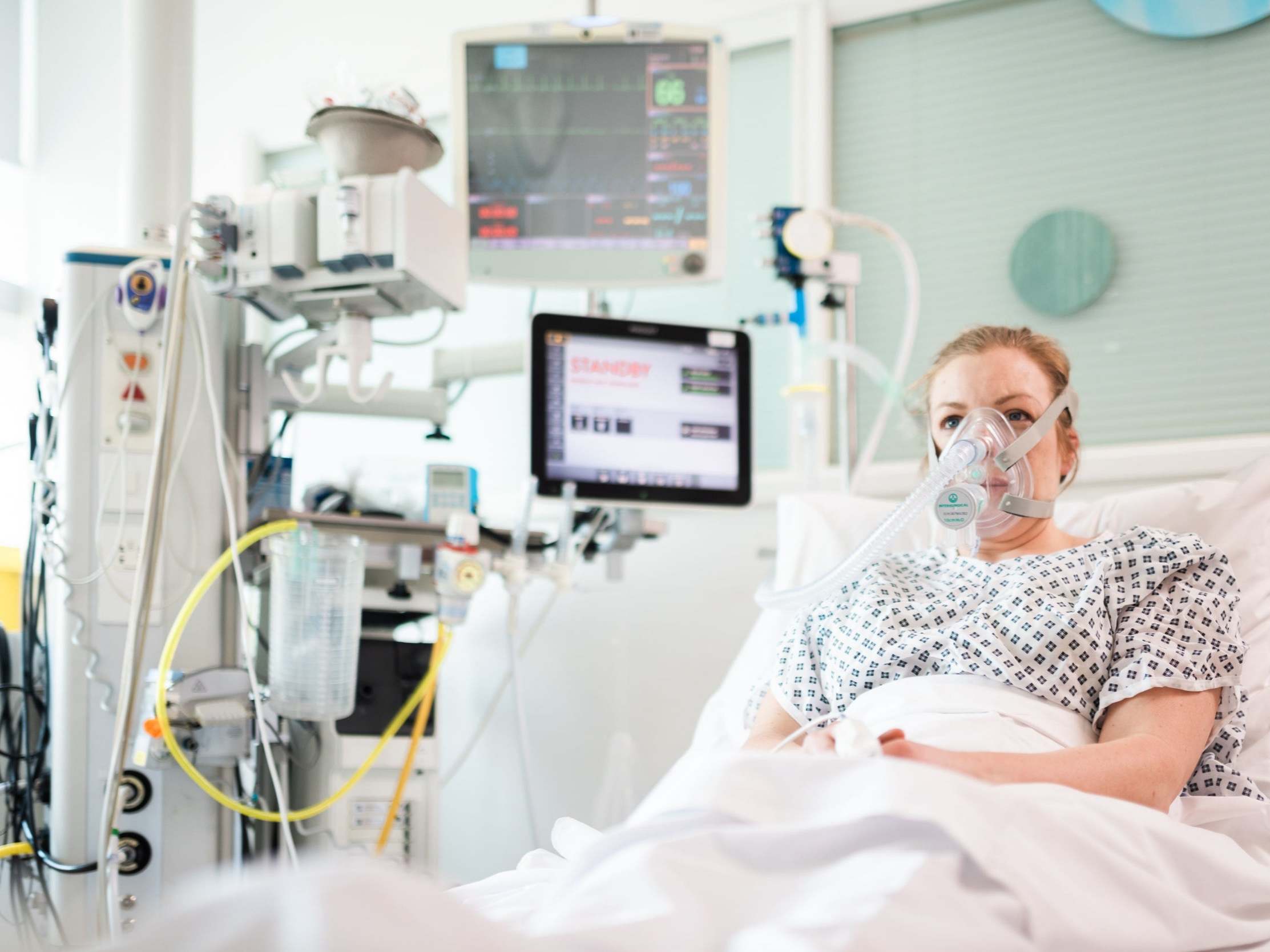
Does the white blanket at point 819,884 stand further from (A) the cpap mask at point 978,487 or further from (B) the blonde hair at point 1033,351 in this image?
(B) the blonde hair at point 1033,351

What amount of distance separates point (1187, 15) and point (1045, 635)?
1.78 m

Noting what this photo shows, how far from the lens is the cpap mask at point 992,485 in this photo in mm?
1500

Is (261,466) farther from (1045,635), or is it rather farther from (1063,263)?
(1063,263)

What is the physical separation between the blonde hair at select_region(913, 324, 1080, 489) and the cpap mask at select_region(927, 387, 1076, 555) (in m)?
0.07

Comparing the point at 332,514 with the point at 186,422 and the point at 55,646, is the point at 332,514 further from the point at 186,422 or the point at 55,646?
the point at 55,646

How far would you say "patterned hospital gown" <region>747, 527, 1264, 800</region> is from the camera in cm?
132

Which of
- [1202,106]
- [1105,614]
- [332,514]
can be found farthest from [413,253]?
[1202,106]

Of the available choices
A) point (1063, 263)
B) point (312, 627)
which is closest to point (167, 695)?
point (312, 627)

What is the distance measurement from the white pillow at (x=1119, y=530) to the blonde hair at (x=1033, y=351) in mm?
288

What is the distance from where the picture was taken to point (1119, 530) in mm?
1832

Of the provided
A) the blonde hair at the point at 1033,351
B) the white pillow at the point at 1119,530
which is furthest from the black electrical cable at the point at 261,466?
the blonde hair at the point at 1033,351

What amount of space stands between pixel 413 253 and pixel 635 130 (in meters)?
0.78

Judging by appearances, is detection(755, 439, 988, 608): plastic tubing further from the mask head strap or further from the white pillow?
the white pillow

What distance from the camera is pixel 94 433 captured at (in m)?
1.99
